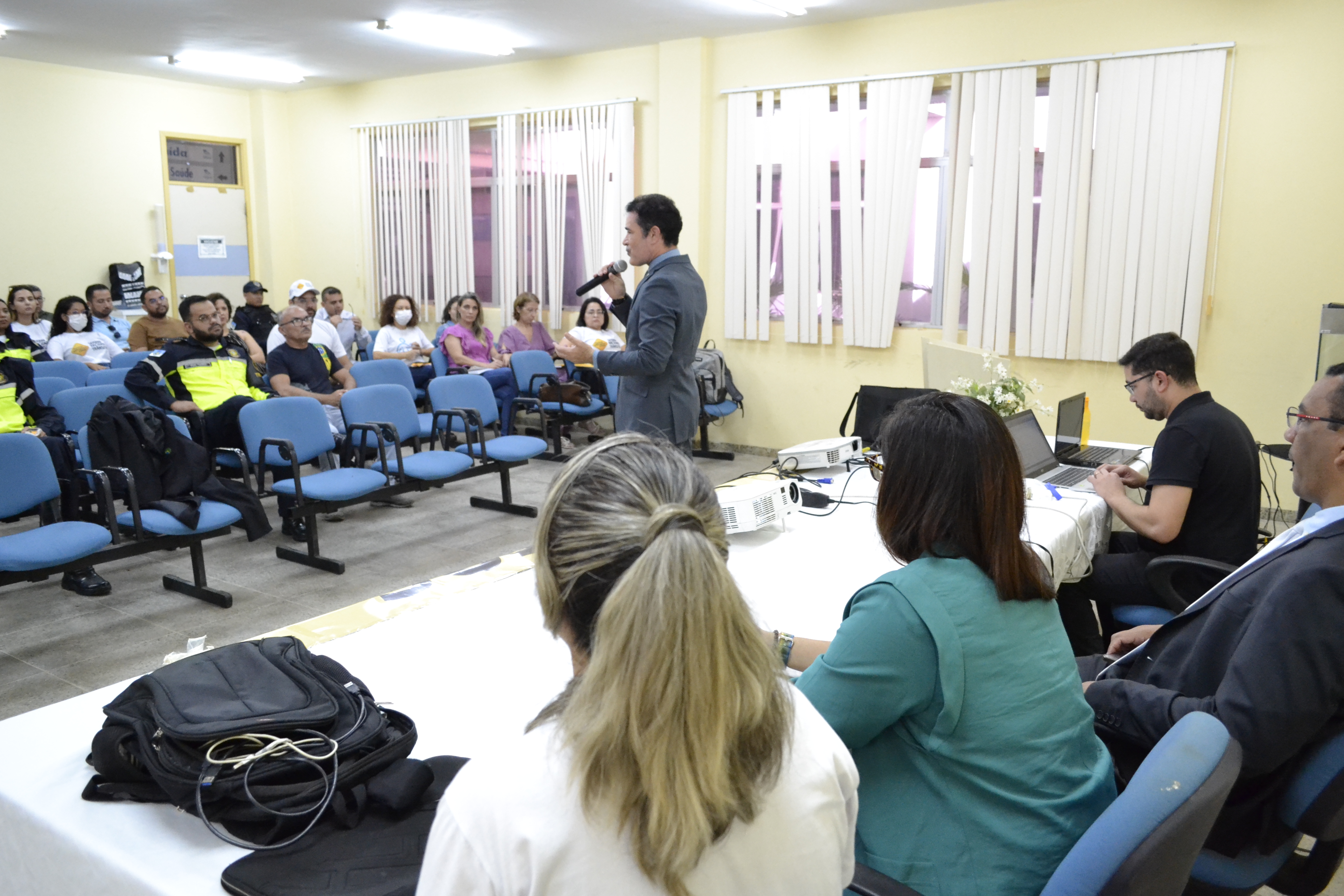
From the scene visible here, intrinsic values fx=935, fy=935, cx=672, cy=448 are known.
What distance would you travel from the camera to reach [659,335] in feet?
11.8

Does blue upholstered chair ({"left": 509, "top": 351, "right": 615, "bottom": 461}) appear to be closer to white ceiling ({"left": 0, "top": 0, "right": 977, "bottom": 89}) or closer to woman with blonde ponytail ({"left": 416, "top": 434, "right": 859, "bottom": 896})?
white ceiling ({"left": 0, "top": 0, "right": 977, "bottom": 89})

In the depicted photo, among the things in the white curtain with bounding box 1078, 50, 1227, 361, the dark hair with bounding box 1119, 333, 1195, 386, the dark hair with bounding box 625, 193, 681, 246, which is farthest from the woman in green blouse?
the white curtain with bounding box 1078, 50, 1227, 361

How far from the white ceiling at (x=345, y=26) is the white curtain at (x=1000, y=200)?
0.69 meters

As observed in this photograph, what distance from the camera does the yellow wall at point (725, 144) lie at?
5109 mm

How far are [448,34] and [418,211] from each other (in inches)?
82.5

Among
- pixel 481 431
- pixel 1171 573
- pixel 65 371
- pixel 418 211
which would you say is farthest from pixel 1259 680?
pixel 418 211

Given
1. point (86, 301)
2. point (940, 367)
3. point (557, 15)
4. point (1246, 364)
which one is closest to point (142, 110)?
point (86, 301)

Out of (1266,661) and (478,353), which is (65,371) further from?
(1266,661)

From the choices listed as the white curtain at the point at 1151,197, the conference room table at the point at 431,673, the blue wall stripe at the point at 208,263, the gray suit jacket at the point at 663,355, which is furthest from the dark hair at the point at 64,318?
the white curtain at the point at 1151,197

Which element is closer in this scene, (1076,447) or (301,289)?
(1076,447)

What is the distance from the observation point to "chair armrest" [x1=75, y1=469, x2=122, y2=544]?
3613mm

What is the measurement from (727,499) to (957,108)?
14.8 ft

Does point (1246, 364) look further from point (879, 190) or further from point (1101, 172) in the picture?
point (879, 190)

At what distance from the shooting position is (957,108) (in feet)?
19.7
